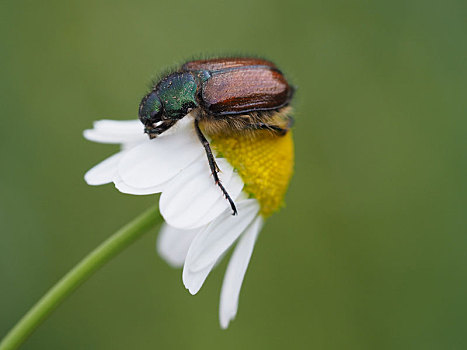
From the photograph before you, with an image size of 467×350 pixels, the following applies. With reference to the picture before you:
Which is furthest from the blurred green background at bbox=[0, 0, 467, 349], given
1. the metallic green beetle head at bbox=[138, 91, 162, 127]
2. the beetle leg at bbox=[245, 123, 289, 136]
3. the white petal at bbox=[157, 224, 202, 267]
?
the metallic green beetle head at bbox=[138, 91, 162, 127]

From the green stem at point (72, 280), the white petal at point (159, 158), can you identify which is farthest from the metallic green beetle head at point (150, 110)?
the green stem at point (72, 280)

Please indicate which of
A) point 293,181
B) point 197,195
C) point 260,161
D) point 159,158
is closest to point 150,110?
point 159,158

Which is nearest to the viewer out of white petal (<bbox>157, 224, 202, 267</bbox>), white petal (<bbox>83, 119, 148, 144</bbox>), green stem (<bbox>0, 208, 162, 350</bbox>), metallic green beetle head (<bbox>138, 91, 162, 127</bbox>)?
green stem (<bbox>0, 208, 162, 350</bbox>)

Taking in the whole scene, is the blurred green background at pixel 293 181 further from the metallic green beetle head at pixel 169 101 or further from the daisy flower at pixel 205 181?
the metallic green beetle head at pixel 169 101

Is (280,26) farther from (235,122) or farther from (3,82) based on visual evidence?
(235,122)

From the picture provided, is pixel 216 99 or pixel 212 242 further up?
pixel 216 99

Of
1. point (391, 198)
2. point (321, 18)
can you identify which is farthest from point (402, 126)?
point (321, 18)

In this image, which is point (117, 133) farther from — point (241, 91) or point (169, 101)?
point (241, 91)

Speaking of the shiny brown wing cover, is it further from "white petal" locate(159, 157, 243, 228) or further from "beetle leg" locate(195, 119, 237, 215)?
"white petal" locate(159, 157, 243, 228)
